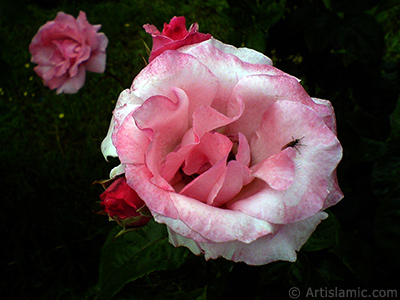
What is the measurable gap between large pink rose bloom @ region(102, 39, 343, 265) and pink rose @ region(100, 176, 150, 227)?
0.03 metres

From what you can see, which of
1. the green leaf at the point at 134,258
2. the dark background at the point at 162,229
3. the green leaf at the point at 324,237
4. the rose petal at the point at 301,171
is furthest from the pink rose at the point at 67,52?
the rose petal at the point at 301,171

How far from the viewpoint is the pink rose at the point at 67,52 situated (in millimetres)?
1749

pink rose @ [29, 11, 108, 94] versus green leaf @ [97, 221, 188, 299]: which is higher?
green leaf @ [97, 221, 188, 299]

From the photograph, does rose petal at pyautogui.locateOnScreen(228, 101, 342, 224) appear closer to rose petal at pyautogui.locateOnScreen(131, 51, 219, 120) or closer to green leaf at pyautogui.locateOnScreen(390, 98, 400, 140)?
rose petal at pyautogui.locateOnScreen(131, 51, 219, 120)

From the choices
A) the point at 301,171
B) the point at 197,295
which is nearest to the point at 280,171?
the point at 301,171

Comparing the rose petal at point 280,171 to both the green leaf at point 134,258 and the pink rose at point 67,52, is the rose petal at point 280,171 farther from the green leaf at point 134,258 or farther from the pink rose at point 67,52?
the pink rose at point 67,52

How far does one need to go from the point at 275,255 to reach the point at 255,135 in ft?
0.55

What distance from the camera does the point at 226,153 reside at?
1.68ft

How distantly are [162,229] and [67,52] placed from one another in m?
1.22

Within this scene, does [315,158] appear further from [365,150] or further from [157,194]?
[365,150]

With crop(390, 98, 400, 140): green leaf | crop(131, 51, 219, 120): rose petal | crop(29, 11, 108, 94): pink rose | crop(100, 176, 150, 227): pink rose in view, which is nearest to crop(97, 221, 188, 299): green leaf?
crop(100, 176, 150, 227): pink rose

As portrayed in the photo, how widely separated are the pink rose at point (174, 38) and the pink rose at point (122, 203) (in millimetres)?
187

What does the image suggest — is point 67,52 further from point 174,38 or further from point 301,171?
point 301,171

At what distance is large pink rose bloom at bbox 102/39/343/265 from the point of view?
→ 460 mm
